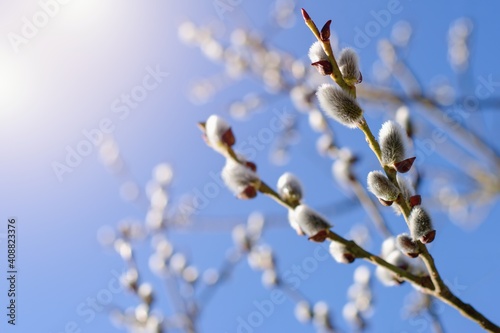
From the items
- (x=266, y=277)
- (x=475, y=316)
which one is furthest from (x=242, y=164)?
(x=266, y=277)

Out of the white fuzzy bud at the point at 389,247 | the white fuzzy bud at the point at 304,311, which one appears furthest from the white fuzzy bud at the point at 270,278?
the white fuzzy bud at the point at 389,247

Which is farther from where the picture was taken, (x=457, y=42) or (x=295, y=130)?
(x=457, y=42)

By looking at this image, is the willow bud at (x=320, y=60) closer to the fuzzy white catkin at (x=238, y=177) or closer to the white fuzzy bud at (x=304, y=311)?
the fuzzy white catkin at (x=238, y=177)

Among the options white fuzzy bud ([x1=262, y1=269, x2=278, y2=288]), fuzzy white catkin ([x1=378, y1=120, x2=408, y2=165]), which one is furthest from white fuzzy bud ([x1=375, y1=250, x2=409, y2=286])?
white fuzzy bud ([x1=262, y1=269, x2=278, y2=288])

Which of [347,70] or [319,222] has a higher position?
[347,70]

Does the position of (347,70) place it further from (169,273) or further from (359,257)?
(169,273)

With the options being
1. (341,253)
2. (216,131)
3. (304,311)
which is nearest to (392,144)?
(341,253)

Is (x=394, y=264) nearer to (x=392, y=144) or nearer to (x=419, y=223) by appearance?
(x=419, y=223)

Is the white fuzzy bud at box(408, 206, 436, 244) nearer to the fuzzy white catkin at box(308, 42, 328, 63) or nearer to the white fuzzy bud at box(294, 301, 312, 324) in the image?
the fuzzy white catkin at box(308, 42, 328, 63)
